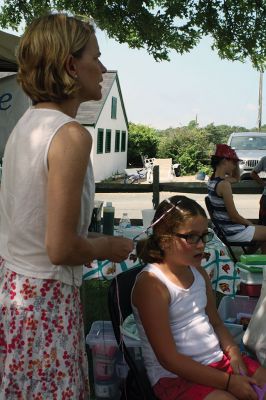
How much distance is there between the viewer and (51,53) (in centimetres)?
137

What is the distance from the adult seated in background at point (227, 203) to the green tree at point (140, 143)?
27.2m

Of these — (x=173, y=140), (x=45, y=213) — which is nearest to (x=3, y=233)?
(x=45, y=213)

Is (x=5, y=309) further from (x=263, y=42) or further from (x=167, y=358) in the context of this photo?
(x=263, y=42)

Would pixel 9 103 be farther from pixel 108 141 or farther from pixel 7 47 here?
pixel 108 141

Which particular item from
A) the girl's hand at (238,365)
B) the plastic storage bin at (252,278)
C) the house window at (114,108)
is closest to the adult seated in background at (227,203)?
the plastic storage bin at (252,278)

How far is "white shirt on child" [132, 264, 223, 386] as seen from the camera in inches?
83.7

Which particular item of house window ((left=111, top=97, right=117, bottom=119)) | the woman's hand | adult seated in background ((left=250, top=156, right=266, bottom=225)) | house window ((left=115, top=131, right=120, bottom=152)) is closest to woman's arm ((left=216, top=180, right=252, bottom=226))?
adult seated in background ((left=250, top=156, right=266, bottom=225))

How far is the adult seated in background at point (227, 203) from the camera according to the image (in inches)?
203

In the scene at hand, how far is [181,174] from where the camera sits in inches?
1168

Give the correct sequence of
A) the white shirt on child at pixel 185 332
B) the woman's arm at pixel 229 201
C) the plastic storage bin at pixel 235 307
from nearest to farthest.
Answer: the white shirt on child at pixel 185 332, the plastic storage bin at pixel 235 307, the woman's arm at pixel 229 201

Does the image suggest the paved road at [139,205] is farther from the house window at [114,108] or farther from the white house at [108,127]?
the house window at [114,108]

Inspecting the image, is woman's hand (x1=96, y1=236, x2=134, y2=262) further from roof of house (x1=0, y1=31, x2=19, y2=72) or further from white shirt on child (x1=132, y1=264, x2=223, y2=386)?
roof of house (x1=0, y1=31, x2=19, y2=72)

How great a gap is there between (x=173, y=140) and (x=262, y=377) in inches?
1187

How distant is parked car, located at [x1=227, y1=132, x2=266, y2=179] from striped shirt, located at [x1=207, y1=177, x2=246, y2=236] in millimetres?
12245
